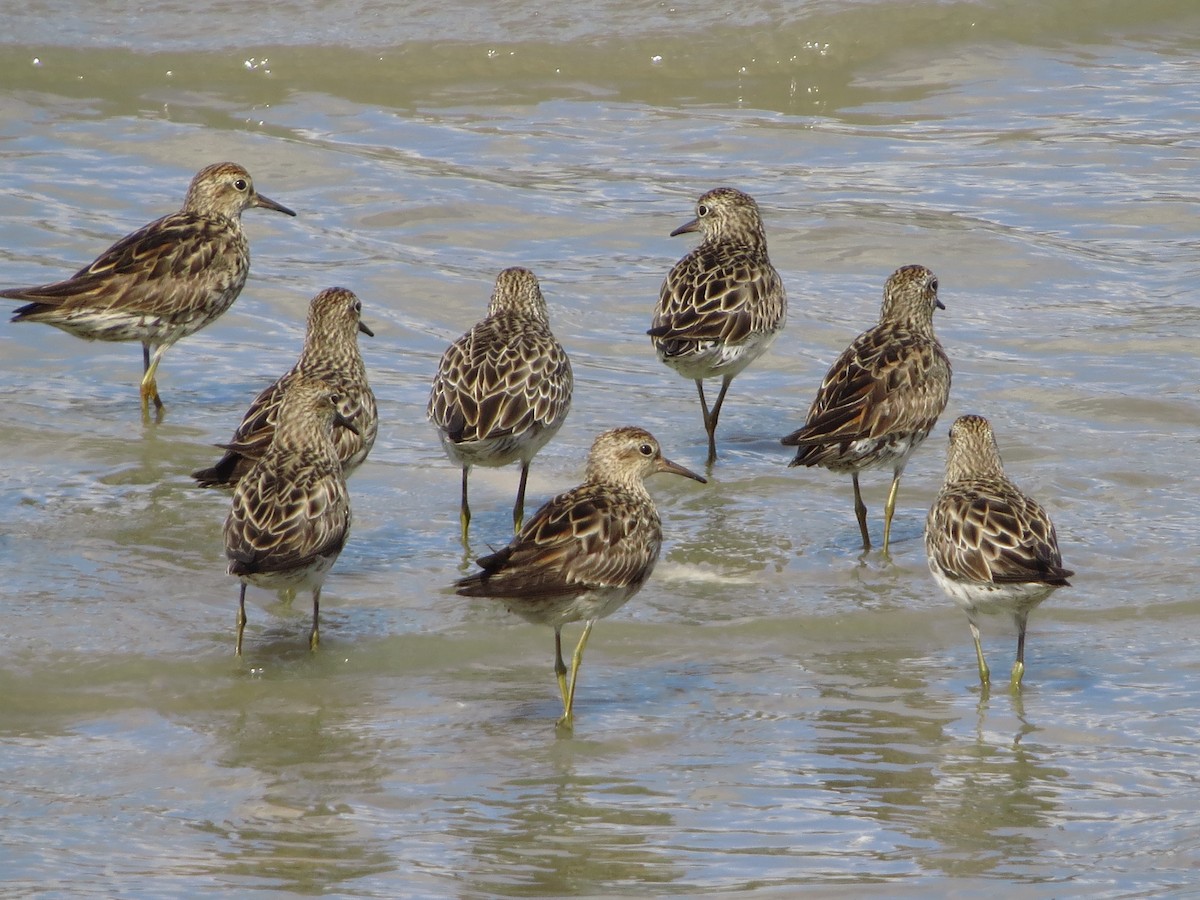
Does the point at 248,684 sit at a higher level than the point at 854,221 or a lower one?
lower

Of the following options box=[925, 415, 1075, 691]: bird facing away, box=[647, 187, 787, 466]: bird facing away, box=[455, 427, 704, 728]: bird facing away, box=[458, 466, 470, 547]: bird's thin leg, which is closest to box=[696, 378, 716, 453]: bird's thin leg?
box=[647, 187, 787, 466]: bird facing away

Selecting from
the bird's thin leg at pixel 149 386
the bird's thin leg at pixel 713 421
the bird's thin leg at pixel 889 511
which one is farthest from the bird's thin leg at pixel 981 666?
the bird's thin leg at pixel 149 386

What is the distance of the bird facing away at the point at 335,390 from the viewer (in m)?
8.75

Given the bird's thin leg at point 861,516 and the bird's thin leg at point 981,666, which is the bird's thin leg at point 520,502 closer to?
the bird's thin leg at point 861,516

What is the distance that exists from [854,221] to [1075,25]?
689cm

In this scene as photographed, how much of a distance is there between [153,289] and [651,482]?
136 inches

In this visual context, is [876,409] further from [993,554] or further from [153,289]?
[153,289]

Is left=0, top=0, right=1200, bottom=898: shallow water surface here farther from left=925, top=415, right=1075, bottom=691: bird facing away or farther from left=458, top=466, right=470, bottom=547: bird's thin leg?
left=925, top=415, right=1075, bottom=691: bird facing away

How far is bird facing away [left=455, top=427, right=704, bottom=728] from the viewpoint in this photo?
7.18m

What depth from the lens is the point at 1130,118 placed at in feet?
55.6

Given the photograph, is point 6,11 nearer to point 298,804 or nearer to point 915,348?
point 915,348

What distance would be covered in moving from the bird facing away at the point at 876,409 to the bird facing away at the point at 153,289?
4203 mm

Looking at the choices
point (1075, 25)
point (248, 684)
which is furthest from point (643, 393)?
point (1075, 25)

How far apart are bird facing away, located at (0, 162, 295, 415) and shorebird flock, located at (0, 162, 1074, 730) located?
1cm
